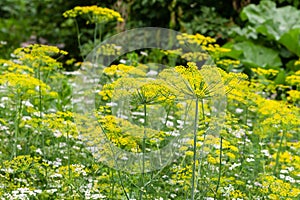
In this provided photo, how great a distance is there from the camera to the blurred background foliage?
6422 mm

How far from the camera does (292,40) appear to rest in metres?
6.30

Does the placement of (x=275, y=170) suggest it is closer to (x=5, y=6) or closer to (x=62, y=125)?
(x=62, y=125)

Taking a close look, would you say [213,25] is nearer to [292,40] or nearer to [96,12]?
[292,40]

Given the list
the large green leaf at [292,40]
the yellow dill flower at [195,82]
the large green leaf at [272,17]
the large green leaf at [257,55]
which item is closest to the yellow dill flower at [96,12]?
the yellow dill flower at [195,82]

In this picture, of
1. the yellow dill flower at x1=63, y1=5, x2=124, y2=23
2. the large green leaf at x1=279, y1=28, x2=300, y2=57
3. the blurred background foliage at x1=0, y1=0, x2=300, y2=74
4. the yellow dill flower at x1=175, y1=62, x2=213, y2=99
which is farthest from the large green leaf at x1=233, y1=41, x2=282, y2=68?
the yellow dill flower at x1=175, y1=62, x2=213, y2=99

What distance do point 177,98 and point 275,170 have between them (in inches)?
50.8

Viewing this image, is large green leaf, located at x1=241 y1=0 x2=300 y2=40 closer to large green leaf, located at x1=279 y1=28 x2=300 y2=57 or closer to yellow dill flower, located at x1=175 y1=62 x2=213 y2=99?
large green leaf, located at x1=279 y1=28 x2=300 y2=57

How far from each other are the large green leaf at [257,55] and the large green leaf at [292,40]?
0.16 meters

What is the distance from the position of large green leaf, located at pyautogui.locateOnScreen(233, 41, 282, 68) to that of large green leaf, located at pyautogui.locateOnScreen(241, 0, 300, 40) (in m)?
0.25

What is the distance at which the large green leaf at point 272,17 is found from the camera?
6633 millimetres

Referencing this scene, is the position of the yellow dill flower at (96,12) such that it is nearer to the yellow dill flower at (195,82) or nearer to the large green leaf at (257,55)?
the yellow dill flower at (195,82)

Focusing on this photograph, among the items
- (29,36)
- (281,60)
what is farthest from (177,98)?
(29,36)

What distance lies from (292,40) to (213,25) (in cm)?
104

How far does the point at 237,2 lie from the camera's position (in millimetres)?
7305
